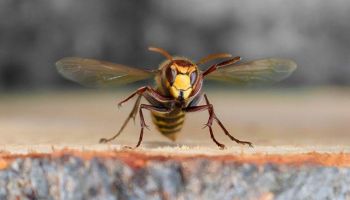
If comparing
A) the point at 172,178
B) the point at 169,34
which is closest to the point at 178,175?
the point at 172,178

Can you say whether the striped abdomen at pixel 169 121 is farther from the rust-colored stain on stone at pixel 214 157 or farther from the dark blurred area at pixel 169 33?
the dark blurred area at pixel 169 33

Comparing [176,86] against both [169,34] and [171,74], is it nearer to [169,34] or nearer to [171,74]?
[171,74]

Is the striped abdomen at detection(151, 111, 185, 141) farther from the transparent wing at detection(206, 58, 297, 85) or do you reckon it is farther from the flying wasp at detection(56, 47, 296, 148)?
the transparent wing at detection(206, 58, 297, 85)

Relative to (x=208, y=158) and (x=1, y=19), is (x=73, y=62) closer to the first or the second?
(x=208, y=158)

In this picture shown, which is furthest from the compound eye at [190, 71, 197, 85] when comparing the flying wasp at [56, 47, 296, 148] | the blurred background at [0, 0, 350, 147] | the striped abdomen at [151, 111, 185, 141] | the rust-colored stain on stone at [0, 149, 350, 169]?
the blurred background at [0, 0, 350, 147]

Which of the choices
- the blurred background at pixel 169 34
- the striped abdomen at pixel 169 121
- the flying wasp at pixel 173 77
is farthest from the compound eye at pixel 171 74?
the blurred background at pixel 169 34

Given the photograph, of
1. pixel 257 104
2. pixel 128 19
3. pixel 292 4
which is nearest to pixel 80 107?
pixel 257 104
